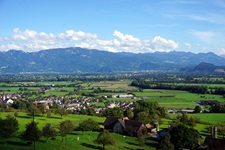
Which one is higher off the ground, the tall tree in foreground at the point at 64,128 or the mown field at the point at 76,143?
the tall tree in foreground at the point at 64,128

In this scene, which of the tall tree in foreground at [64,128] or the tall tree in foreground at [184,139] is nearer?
the tall tree in foreground at [184,139]

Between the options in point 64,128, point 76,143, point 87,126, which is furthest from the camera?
point 87,126

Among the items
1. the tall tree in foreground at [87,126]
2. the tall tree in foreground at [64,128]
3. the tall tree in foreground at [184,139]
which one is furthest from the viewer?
the tall tree in foreground at [87,126]

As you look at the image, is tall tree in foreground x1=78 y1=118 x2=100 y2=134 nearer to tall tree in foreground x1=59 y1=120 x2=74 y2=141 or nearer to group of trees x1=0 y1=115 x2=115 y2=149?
tall tree in foreground x1=59 y1=120 x2=74 y2=141

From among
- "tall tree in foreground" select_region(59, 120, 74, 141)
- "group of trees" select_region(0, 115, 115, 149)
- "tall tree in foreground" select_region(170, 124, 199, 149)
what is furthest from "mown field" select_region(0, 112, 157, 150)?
"tall tree in foreground" select_region(170, 124, 199, 149)

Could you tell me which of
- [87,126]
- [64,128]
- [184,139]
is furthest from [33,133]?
[184,139]

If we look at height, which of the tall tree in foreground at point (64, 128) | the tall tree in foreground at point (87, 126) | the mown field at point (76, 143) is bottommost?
the mown field at point (76, 143)

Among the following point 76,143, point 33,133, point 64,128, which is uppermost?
point 33,133

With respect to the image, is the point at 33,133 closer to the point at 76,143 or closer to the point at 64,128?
the point at 64,128

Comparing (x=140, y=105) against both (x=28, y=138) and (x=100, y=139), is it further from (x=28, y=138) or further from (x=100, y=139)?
(x=28, y=138)

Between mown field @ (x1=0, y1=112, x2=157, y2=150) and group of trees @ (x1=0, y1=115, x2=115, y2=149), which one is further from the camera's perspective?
group of trees @ (x1=0, y1=115, x2=115, y2=149)

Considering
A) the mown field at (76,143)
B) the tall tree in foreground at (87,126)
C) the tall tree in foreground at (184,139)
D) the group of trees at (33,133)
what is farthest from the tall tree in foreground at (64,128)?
the tall tree in foreground at (184,139)

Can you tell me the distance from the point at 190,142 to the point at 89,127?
16274 millimetres

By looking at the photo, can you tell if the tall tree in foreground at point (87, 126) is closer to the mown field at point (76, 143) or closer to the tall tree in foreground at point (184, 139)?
the mown field at point (76, 143)
